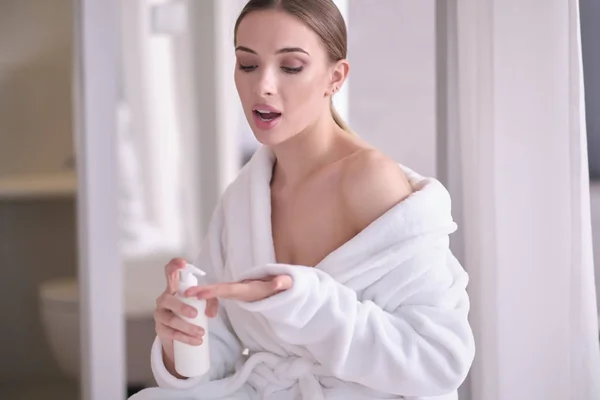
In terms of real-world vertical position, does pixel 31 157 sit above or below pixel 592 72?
below

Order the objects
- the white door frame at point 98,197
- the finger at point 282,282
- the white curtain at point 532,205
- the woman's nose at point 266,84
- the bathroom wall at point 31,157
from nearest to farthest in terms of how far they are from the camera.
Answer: the finger at point 282,282, the woman's nose at point 266,84, the white curtain at point 532,205, the white door frame at point 98,197, the bathroom wall at point 31,157

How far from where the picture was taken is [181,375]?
109cm

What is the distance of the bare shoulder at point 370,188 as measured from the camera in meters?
1.03

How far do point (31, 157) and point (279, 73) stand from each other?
78cm

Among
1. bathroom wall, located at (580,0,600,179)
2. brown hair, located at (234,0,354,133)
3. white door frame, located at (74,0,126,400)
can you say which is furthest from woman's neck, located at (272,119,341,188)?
bathroom wall, located at (580,0,600,179)

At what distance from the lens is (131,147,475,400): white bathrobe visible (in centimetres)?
96

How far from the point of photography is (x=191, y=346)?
997 millimetres

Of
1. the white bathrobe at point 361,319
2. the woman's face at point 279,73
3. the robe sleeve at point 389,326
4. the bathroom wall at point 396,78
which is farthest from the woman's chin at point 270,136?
the bathroom wall at point 396,78

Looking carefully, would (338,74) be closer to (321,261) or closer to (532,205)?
(321,261)

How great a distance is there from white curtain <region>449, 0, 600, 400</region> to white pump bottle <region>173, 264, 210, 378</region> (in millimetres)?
572

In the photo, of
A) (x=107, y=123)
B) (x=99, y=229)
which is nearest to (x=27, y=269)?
(x=99, y=229)

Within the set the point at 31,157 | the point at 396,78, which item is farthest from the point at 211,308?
the point at 31,157

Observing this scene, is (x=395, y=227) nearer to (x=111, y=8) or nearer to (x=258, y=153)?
(x=258, y=153)

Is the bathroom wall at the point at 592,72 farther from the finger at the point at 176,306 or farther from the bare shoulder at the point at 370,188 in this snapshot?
the finger at the point at 176,306
